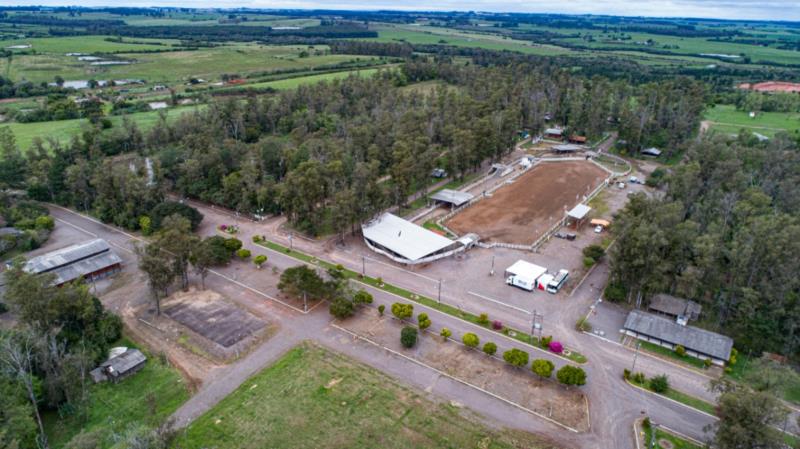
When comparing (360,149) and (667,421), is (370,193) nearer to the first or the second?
(360,149)

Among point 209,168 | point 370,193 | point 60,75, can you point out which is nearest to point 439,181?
point 370,193

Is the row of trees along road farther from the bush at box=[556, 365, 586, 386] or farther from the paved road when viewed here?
the bush at box=[556, 365, 586, 386]

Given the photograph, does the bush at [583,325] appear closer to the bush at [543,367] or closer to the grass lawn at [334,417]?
the bush at [543,367]

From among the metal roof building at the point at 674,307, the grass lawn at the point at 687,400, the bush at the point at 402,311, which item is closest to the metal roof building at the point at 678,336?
the metal roof building at the point at 674,307

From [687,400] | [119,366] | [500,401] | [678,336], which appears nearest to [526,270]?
[678,336]

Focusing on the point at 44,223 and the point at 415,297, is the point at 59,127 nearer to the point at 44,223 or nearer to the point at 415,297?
the point at 44,223

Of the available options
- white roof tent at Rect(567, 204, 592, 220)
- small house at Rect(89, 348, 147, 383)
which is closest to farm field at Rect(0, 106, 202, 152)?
A: small house at Rect(89, 348, 147, 383)

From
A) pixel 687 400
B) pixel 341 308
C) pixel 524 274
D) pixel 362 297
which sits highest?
pixel 341 308
